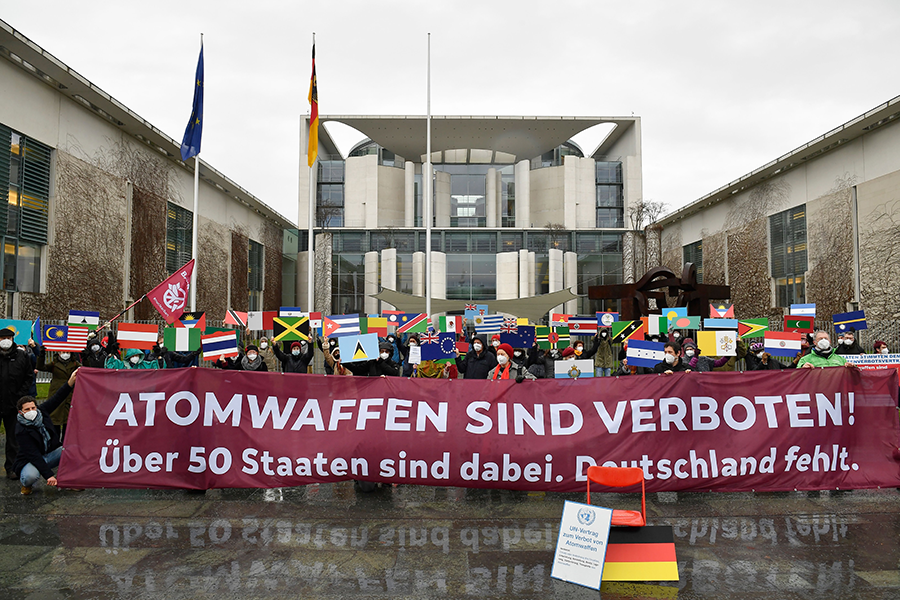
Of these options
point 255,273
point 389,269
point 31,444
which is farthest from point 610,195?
point 31,444

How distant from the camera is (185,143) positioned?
18.2 m

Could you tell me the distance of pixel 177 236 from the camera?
28031 mm

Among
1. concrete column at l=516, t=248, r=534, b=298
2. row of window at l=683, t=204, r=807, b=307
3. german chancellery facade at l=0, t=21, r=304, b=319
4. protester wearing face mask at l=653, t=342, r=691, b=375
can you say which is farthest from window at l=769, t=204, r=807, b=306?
german chancellery facade at l=0, t=21, r=304, b=319

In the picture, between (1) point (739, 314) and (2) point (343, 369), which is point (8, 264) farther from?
(1) point (739, 314)

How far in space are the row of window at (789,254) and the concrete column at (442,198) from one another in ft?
78.4

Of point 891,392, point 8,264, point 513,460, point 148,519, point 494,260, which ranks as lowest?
point 148,519

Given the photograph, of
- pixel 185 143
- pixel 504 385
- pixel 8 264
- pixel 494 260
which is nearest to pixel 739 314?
pixel 494 260

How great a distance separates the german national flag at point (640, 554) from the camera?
424 centimetres

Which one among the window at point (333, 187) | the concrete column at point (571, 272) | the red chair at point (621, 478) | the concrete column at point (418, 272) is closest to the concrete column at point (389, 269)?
the concrete column at point (418, 272)

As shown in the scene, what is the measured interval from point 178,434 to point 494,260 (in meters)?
37.5

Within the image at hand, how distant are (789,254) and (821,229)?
2.81 metres

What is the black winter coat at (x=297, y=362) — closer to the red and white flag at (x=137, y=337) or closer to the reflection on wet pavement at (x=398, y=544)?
the red and white flag at (x=137, y=337)

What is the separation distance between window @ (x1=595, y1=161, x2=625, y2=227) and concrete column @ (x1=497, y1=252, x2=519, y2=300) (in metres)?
10.1

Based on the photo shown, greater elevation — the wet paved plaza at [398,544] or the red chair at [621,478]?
the red chair at [621,478]
